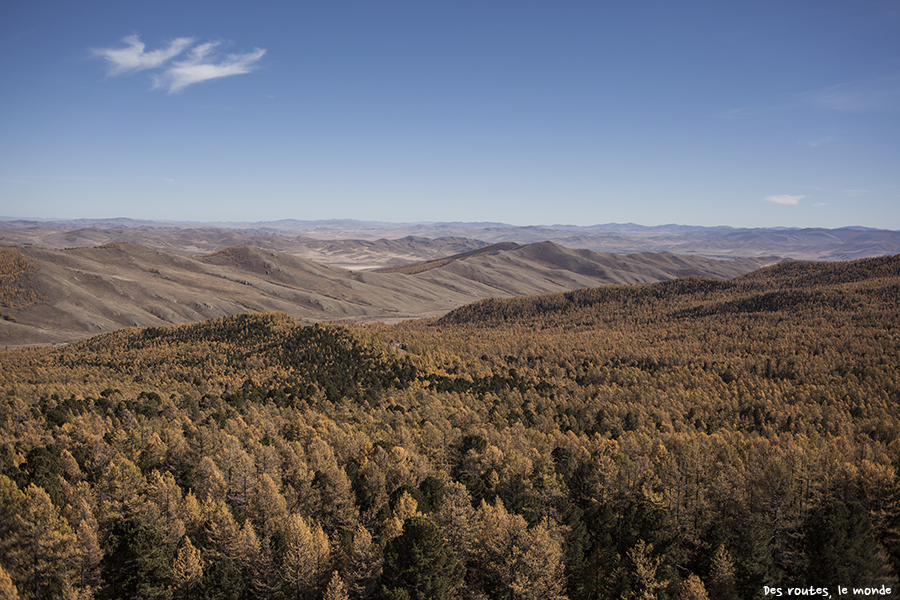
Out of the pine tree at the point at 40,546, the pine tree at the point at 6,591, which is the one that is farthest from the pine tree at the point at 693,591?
the pine tree at the point at 40,546

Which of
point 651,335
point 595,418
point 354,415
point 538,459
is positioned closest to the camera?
point 538,459

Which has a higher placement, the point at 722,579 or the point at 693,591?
the point at 693,591

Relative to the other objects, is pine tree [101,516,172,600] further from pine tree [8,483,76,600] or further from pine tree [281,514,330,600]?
pine tree [281,514,330,600]

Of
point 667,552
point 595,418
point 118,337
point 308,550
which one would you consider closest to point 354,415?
point 595,418

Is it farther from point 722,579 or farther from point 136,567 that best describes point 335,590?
point 722,579

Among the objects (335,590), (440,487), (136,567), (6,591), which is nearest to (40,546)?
(6,591)

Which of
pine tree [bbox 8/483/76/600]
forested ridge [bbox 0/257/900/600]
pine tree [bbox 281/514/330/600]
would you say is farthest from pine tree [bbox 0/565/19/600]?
pine tree [bbox 281/514/330/600]

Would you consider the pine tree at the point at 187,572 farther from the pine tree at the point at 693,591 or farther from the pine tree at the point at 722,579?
the pine tree at the point at 722,579

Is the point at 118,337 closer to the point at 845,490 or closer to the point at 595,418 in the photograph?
the point at 595,418

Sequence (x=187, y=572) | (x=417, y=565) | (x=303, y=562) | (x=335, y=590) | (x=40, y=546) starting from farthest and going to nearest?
(x=303, y=562)
(x=417, y=565)
(x=40, y=546)
(x=187, y=572)
(x=335, y=590)
